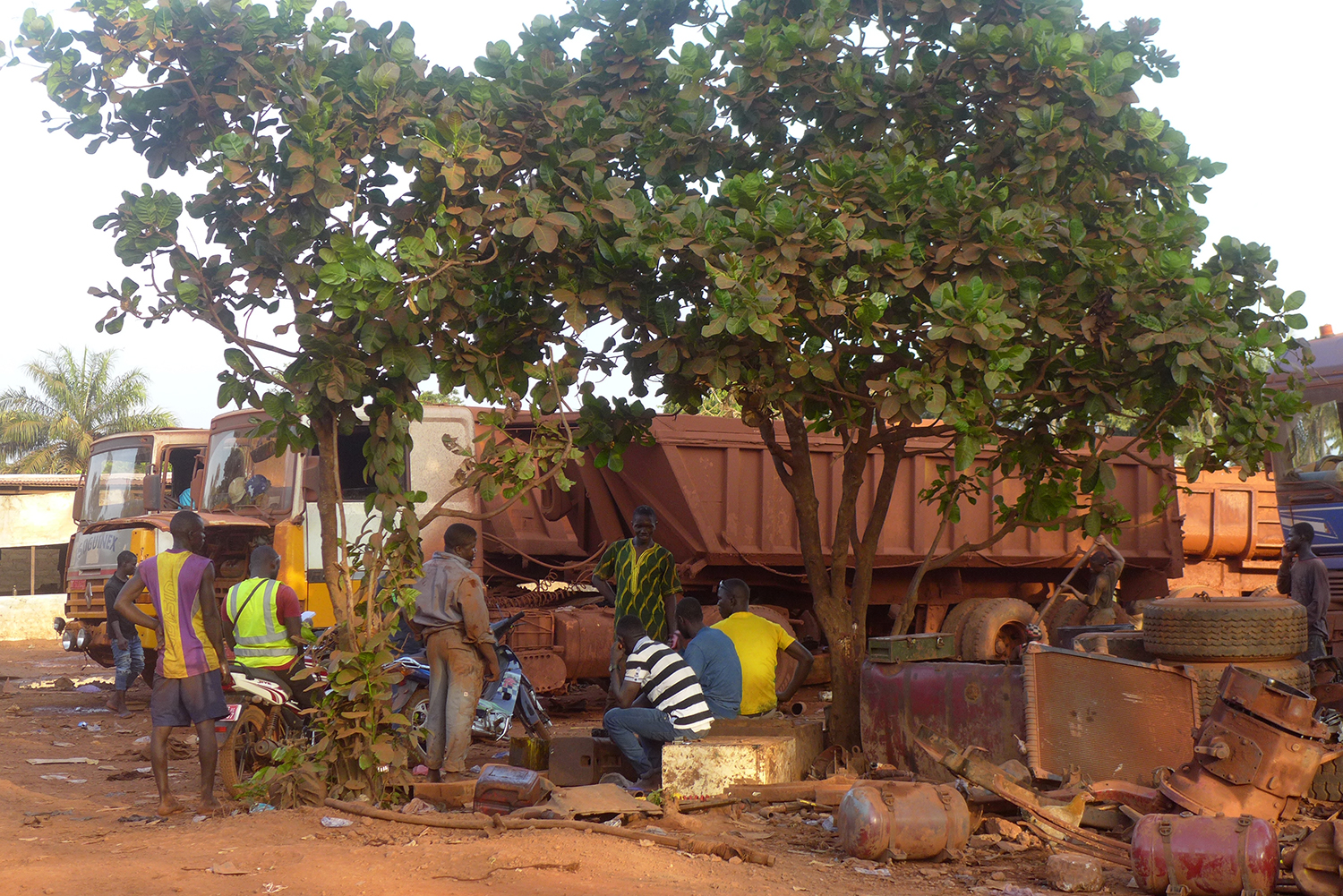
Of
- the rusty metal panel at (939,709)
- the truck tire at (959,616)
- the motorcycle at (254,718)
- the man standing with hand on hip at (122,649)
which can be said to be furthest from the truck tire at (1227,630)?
the man standing with hand on hip at (122,649)

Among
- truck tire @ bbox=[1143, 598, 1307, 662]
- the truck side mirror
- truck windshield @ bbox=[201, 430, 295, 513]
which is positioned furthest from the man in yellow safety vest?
truck tire @ bbox=[1143, 598, 1307, 662]

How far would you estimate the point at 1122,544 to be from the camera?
13484mm

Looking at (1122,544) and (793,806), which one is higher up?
(1122,544)

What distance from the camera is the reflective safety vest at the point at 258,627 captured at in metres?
7.41

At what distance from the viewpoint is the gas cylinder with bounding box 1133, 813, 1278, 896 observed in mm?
4719

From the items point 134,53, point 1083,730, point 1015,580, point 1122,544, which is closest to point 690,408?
point 1083,730

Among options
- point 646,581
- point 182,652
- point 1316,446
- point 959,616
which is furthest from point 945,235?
point 959,616

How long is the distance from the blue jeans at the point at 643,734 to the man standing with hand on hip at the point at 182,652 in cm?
222

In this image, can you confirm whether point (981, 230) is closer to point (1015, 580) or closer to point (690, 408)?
point (690, 408)

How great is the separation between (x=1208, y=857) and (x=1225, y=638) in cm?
180

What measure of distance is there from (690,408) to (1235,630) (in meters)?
3.44

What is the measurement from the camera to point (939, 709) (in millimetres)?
6957

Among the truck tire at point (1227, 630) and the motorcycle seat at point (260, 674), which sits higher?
the truck tire at point (1227, 630)

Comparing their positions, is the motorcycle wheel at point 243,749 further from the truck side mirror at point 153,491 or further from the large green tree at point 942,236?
the truck side mirror at point 153,491
